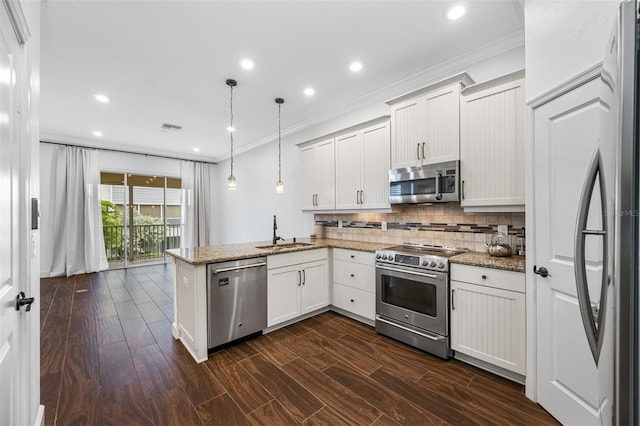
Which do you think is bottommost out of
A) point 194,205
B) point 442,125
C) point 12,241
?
point 12,241

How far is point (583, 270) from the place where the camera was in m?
1.08

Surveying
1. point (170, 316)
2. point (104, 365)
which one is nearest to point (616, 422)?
point (104, 365)

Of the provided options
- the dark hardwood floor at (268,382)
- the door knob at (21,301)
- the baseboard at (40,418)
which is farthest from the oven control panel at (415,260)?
the baseboard at (40,418)

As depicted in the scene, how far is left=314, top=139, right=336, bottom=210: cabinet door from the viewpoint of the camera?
3816mm

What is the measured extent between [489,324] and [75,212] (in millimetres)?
7308

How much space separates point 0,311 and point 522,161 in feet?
10.5

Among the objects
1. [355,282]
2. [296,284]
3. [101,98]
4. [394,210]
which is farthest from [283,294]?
[101,98]

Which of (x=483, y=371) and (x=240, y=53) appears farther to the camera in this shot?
(x=240, y=53)

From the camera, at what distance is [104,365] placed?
2357mm

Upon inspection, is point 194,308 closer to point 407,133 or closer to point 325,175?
point 325,175

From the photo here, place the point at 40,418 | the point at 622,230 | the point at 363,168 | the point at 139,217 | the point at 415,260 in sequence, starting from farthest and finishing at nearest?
1. the point at 139,217
2. the point at 363,168
3. the point at 415,260
4. the point at 40,418
5. the point at 622,230

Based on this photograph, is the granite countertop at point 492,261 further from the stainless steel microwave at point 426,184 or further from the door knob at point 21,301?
the door knob at point 21,301

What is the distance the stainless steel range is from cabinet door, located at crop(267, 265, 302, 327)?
0.94 m

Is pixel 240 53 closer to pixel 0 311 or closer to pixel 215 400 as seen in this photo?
pixel 0 311
